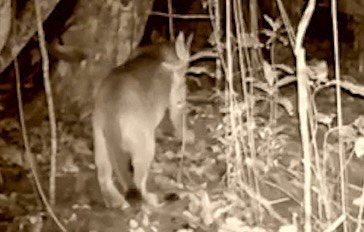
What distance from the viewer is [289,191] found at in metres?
4.37

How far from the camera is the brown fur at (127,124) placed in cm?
420

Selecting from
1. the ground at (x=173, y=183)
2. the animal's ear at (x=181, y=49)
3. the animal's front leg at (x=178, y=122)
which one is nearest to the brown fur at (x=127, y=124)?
the ground at (x=173, y=183)

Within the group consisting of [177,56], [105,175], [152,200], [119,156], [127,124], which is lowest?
[152,200]

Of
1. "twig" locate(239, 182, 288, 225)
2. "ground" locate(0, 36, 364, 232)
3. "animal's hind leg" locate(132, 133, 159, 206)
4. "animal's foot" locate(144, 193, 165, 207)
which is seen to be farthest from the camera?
"animal's foot" locate(144, 193, 165, 207)

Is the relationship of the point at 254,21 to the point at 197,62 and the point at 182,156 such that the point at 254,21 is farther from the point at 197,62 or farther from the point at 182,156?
the point at 197,62

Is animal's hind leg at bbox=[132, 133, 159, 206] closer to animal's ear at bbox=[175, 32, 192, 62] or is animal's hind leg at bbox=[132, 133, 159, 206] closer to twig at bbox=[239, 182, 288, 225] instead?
twig at bbox=[239, 182, 288, 225]

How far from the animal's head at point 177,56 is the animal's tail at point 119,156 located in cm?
88

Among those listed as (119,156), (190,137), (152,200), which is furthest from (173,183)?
(190,137)

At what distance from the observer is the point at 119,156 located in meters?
4.20

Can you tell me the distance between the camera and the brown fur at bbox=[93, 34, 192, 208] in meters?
4.20

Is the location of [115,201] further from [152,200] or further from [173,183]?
[173,183]

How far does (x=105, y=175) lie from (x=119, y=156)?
0.34 meters

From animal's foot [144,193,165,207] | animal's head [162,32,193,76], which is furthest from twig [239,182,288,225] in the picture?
animal's head [162,32,193,76]

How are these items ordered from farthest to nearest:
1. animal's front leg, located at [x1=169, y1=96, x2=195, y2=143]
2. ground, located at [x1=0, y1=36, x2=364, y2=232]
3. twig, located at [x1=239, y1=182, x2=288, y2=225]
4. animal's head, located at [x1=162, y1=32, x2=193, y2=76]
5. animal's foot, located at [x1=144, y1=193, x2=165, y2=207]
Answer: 1. animal's front leg, located at [x1=169, y1=96, x2=195, y2=143]
2. animal's head, located at [x1=162, y1=32, x2=193, y2=76]
3. animal's foot, located at [x1=144, y1=193, x2=165, y2=207]
4. ground, located at [x1=0, y1=36, x2=364, y2=232]
5. twig, located at [x1=239, y1=182, x2=288, y2=225]
